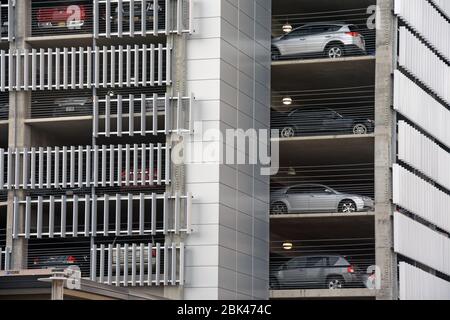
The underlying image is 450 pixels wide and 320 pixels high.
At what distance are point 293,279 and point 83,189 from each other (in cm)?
892

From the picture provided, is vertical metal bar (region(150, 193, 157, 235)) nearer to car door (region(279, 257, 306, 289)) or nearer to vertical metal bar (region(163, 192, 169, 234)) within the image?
vertical metal bar (region(163, 192, 169, 234))

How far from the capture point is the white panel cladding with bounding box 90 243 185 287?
50.0m

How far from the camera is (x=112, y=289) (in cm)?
4238

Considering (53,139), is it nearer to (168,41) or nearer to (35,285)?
(168,41)

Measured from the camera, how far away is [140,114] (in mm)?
51375

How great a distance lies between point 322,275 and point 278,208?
3.38m

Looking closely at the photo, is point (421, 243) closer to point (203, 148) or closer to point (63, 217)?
point (203, 148)

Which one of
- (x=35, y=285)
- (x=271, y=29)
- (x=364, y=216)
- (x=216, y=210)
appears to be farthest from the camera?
(x=271, y=29)

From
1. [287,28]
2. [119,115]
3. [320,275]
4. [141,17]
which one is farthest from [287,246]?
[141,17]

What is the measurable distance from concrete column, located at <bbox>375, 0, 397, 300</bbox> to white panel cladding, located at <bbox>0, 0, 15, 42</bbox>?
1387 centimetres

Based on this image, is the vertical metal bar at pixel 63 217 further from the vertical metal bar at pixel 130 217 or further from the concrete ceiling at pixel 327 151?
the concrete ceiling at pixel 327 151

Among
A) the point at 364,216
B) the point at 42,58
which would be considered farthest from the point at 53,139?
the point at 364,216

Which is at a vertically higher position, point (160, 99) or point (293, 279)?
point (160, 99)

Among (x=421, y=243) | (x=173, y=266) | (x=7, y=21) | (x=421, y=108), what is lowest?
(x=173, y=266)
